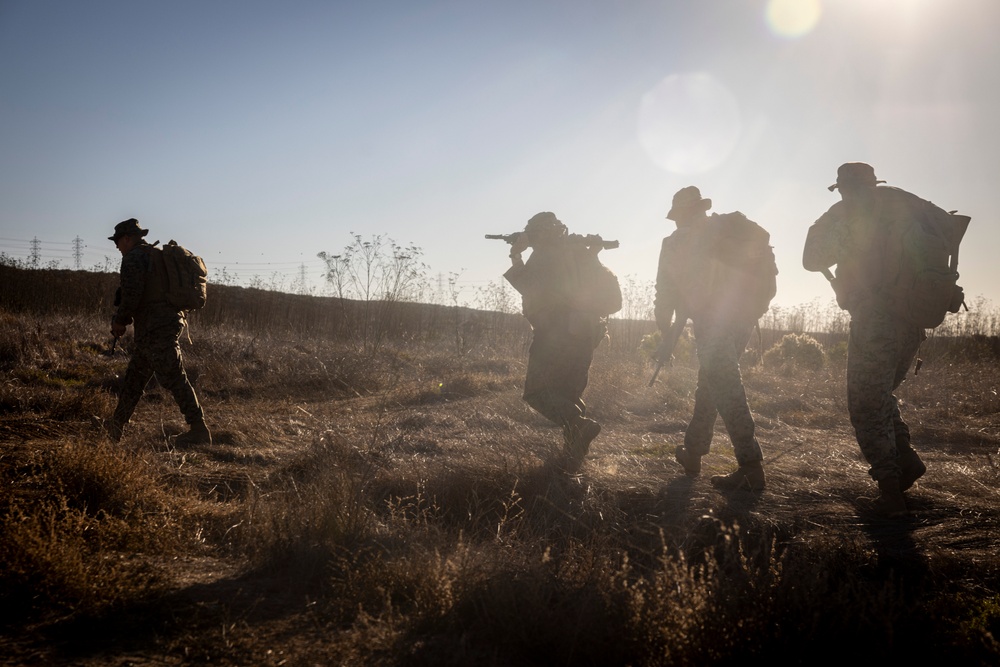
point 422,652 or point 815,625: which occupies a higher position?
point 815,625

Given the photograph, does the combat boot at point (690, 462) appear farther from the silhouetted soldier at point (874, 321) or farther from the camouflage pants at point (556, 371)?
the silhouetted soldier at point (874, 321)

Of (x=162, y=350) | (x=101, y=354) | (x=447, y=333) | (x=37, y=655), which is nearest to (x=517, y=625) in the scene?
(x=37, y=655)

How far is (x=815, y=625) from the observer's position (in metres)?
1.94

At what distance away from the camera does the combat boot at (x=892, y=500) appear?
338 cm

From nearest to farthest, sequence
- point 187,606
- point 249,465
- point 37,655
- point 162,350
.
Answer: point 37,655 → point 187,606 → point 249,465 → point 162,350

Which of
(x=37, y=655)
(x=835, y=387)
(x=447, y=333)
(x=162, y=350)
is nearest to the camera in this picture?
(x=37, y=655)

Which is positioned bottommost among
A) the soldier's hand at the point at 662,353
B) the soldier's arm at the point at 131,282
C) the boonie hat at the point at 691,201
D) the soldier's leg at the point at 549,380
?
the soldier's leg at the point at 549,380

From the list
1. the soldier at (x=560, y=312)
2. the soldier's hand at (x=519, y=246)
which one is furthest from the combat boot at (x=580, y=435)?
the soldier's hand at (x=519, y=246)

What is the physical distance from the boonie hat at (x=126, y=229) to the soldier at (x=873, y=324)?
491 centimetres

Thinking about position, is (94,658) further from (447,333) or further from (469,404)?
(447,333)

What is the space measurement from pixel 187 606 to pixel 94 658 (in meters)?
0.35

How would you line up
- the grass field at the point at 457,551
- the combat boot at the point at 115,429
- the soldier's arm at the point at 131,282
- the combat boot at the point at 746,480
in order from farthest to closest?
1. the soldier's arm at the point at 131,282
2. the combat boot at the point at 115,429
3. the combat boot at the point at 746,480
4. the grass field at the point at 457,551

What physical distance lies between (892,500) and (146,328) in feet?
16.8

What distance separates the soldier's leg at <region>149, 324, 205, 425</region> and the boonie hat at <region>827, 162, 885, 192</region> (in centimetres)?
467
